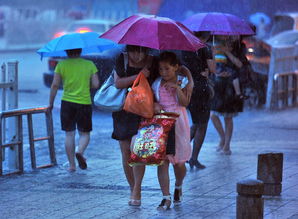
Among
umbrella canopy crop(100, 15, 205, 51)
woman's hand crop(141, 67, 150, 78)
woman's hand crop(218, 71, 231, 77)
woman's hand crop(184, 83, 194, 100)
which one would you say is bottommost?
woman's hand crop(218, 71, 231, 77)

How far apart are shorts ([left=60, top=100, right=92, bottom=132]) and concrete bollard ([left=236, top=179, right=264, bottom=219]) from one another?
3.71m

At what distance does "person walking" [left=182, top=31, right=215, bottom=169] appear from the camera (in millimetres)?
8922

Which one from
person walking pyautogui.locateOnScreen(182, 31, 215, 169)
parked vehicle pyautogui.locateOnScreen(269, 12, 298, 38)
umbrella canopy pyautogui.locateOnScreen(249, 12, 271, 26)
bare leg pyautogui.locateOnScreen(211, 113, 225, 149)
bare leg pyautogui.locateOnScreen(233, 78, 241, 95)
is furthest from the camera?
umbrella canopy pyautogui.locateOnScreen(249, 12, 271, 26)

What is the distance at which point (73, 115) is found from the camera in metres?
9.63

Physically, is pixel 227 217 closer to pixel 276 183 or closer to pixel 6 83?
pixel 276 183

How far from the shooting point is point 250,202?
6.24m

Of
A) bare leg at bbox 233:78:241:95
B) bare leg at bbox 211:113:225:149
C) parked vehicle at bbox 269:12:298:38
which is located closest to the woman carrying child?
bare leg at bbox 233:78:241:95

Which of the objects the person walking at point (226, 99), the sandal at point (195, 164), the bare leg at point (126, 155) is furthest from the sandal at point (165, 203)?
the person walking at point (226, 99)

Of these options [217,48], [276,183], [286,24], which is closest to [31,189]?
[276,183]

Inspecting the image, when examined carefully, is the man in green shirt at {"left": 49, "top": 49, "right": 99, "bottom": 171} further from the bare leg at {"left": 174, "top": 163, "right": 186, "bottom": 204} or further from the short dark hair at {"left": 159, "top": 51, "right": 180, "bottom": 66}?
the short dark hair at {"left": 159, "top": 51, "right": 180, "bottom": 66}

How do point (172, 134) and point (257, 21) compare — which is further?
point (257, 21)

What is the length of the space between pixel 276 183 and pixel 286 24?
14.2 meters

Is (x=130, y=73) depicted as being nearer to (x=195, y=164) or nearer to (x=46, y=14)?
(x=195, y=164)

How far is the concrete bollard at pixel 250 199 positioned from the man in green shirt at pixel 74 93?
3.71 m
